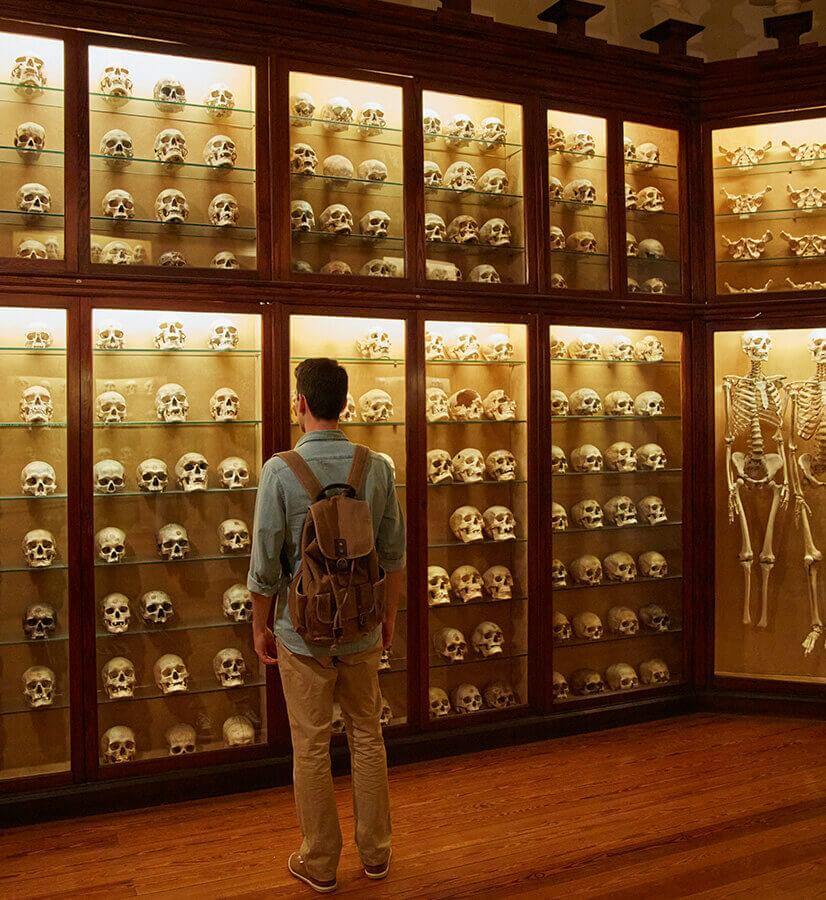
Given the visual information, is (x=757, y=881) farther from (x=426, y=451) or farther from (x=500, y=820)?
(x=426, y=451)

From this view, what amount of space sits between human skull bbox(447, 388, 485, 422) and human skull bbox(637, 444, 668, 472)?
3.68 ft

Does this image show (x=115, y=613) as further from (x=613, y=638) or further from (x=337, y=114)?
(x=613, y=638)

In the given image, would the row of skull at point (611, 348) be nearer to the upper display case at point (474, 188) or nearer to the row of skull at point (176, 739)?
the upper display case at point (474, 188)

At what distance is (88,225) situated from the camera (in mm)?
4066

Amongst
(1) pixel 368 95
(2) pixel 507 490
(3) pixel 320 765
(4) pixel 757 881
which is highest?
(1) pixel 368 95

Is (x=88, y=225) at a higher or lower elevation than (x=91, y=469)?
higher

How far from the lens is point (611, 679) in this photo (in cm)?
535

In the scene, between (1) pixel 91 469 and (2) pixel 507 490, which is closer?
(1) pixel 91 469

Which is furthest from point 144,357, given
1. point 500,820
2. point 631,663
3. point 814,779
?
point 814,779

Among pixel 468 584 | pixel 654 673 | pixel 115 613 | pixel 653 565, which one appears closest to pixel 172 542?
pixel 115 613

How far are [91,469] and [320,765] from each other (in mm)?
1772

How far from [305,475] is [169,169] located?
6.91 ft

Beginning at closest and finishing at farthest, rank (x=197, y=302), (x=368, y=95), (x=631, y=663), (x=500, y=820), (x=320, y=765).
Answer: (x=320, y=765)
(x=500, y=820)
(x=197, y=302)
(x=368, y=95)
(x=631, y=663)

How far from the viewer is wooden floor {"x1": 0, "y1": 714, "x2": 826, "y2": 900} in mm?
3330
